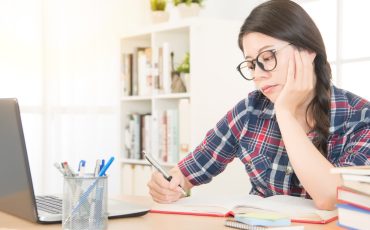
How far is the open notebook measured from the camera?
1358mm

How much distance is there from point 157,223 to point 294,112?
61 centimetres

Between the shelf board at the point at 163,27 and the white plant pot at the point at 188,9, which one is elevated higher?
the white plant pot at the point at 188,9

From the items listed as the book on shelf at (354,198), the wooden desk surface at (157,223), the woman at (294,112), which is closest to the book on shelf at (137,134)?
the woman at (294,112)

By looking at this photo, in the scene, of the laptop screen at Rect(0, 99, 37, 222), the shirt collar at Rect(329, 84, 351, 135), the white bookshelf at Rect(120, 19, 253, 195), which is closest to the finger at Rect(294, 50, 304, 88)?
the shirt collar at Rect(329, 84, 351, 135)

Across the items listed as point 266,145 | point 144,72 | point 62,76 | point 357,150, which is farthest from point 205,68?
point 357,150

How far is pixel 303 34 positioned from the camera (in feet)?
5.48

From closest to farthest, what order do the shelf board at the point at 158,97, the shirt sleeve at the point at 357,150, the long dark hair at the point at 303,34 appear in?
the shirt sleeve at the point at 357,150, the long dark hair at the point at 303,34, the shelf board at the point at 158,97

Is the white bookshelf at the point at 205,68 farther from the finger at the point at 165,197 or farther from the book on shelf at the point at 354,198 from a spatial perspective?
the book on shelf at the point at 354,198

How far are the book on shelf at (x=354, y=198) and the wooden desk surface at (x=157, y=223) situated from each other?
110 mm

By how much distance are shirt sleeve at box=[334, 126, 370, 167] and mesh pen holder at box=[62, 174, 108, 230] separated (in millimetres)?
682

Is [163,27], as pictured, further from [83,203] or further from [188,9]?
[83,203]

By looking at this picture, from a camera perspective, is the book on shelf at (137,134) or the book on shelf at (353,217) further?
the book on shelf at (137,134)

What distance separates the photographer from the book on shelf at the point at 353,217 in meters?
1.10

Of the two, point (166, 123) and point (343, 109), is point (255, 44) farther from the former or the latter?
point (166, 123)
